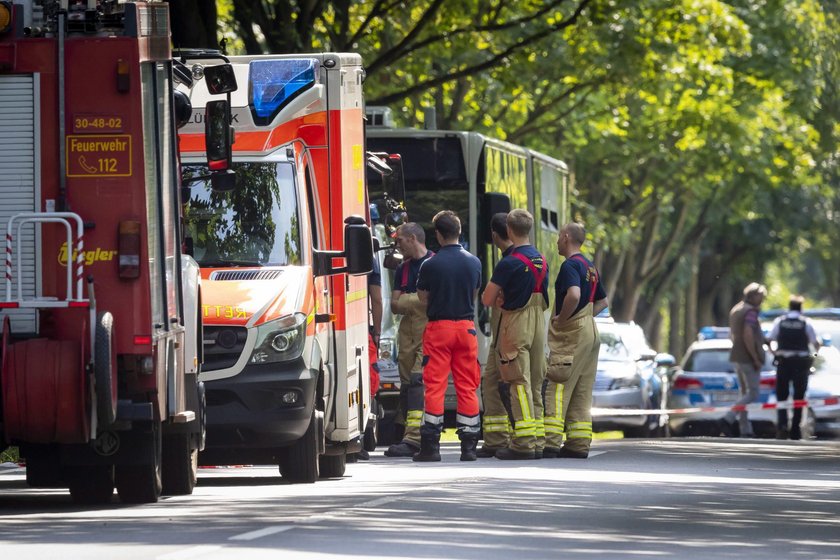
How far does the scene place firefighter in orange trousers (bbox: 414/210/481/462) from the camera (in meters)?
16.3

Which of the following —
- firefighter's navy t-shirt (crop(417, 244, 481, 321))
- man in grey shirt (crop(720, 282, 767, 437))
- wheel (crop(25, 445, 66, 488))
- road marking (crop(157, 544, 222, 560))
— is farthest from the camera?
man in grey shirt (crop(720, 282, 767, 437))

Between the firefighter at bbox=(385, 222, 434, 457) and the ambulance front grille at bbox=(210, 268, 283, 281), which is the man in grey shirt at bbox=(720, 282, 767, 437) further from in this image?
the ambulance front grille at bbox=(210, 268, 283, 281)

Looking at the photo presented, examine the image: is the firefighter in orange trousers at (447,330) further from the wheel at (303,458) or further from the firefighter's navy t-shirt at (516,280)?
the wheel at (303,458)

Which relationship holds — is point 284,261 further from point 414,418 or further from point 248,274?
point 414,418

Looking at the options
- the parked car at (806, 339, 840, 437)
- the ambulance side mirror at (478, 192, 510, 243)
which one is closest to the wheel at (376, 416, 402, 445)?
the ambulance side mirror at (478, 192, 510, 243)

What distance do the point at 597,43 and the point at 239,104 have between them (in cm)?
1549

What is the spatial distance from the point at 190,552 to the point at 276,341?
4553mm

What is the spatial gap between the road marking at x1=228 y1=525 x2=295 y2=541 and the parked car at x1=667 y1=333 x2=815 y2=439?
16.5 metres

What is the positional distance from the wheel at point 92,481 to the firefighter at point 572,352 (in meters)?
5.37

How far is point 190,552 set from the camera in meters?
9.23

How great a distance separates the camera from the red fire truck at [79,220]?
438 inches

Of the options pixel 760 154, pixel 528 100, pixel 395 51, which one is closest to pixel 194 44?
pixel 395 51

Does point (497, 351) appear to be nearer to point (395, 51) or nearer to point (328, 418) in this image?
point (328, 418)

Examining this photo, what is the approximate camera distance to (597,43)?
29.4 m
